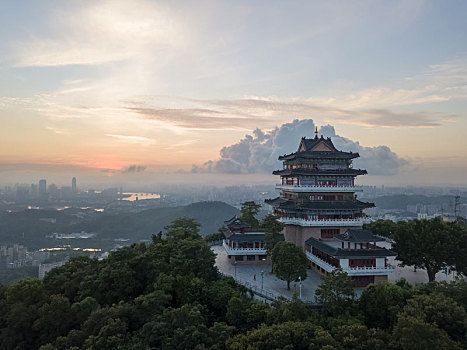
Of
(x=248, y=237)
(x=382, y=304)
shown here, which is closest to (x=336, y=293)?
(x=382, y=304)

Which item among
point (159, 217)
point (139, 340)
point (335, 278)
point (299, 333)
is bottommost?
point (159, 217)

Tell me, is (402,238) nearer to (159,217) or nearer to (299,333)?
(299,333)

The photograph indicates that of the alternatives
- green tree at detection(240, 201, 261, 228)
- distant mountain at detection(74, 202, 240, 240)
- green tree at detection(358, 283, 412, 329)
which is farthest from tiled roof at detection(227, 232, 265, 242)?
distant mountain at detection(74, 202, 240, 240)

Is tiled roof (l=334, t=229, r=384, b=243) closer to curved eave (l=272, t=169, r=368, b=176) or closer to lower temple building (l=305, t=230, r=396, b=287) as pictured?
lower temple building (l=305, t=230, r=396, b=287)

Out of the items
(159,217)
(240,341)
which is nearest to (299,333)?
(240,341)

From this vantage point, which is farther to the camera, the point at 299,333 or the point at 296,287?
the point at 296,287

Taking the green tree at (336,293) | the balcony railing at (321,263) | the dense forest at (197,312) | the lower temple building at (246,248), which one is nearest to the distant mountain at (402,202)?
the balcony railing at (321,263)
